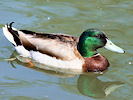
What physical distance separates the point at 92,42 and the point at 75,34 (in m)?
1.56

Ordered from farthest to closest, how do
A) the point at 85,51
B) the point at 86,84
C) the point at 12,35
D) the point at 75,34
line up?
the point at 75,34 < the point at 12,35 < the point at 85,51 < the point at 86,84

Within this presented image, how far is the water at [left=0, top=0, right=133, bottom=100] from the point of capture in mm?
8062

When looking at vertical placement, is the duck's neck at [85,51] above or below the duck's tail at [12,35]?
below

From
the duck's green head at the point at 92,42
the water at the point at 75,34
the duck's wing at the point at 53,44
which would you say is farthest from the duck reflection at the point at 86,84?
the duck's green head at the point at 92,42

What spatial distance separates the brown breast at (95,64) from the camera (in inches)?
Result: 358

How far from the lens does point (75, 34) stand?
416 inches

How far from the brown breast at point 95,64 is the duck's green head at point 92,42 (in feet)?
0.44

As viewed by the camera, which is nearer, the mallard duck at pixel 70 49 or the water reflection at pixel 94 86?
the water reflection at pixel 94 86

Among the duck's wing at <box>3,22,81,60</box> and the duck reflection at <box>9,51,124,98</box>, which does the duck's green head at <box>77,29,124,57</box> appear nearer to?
the duck's wing at <box>3,22,81,60</box>

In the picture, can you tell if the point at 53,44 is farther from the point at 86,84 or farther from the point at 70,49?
the point at 86,84

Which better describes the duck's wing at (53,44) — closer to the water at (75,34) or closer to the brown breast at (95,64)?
the brown breast at (95,64)

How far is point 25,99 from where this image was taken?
771 cm

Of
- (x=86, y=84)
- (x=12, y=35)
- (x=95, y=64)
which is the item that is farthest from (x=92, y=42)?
(x=12, y=35)

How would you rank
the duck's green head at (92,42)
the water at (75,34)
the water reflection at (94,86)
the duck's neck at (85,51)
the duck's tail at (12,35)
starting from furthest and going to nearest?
the duck's tail at (12,35)
the duck's neck at (85,51)
the duck's green head at (92,42)
the water reflection at (94,86)
the water at (75,34)
